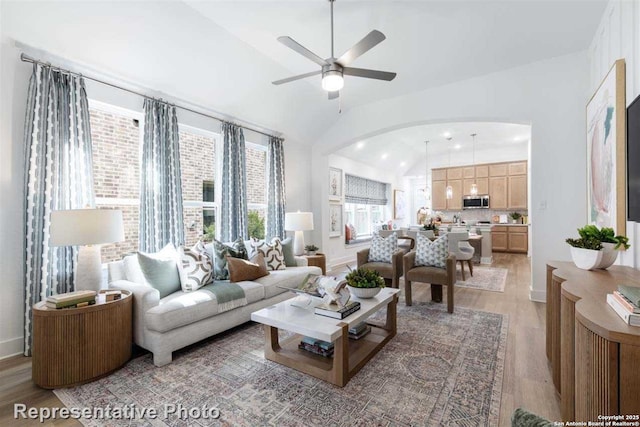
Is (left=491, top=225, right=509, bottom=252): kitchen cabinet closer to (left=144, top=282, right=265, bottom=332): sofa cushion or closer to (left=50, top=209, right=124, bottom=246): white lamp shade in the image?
(left=144, top=282, right=265, bottom=332): sofa cushion

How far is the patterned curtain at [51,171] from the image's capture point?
261cm

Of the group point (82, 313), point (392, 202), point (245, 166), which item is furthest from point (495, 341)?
point (392, 202)

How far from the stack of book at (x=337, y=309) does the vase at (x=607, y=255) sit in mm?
1628

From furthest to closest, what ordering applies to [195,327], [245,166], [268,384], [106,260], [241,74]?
1. [245,166]
2. [241,74]
3. [106,260]
4. [195,327]
5. [268,384]

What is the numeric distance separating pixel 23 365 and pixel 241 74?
3.77 meters

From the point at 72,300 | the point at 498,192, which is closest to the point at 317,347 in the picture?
the point at 72,300

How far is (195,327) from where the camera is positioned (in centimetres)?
268

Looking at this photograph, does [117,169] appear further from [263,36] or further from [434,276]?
[434,276]

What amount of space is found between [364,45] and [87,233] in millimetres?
2733

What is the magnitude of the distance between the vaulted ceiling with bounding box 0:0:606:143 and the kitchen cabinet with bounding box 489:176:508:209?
18.0 feet

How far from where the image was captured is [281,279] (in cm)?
366

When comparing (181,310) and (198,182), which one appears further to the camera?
(198,182)

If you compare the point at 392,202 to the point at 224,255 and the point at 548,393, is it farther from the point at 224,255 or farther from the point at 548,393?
the point at 548,393

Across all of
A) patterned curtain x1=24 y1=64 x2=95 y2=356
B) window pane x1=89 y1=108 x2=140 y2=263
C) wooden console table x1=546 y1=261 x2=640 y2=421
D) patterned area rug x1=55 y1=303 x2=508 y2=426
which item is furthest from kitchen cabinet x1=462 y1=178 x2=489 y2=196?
patterned curtain x1=24 y1=64 x2=95 y2=356
